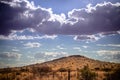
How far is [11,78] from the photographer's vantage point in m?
27.3

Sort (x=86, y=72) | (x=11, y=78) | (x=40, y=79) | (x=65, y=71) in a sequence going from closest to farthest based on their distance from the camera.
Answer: (x=86, y=72) < (x=11, y=78) < (x=40, y=79) < (x=65, y=71)

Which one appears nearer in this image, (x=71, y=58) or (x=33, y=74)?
Result: (x=33, y=74)

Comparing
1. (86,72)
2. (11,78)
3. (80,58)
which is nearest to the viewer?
(86,72)

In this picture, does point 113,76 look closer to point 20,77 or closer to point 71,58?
point 20,77

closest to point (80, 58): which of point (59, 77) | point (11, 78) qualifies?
point (59, 77)

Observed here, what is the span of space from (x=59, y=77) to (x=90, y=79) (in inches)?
246

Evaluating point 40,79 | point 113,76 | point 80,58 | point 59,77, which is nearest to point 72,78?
point 59,77

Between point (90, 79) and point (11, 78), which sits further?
point (11, 78)

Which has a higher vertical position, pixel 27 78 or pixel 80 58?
pixel 80 58

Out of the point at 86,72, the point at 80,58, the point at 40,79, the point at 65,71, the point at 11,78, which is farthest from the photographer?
the point at 80,58

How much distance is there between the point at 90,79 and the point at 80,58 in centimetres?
1994

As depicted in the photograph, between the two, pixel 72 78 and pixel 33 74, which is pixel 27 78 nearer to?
pixel 33 74

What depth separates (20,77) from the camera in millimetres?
28844

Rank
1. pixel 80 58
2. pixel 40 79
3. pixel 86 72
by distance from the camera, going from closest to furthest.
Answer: pixel 86 72 → pixel 40 79 → pixel 80 58
